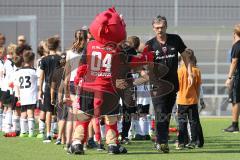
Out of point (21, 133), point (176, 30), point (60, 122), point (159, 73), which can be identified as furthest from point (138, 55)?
point (176, 30)

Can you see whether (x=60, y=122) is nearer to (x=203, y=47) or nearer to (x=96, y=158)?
(x=96, y=158)

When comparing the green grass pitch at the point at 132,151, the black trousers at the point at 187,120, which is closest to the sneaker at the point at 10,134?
the green grass pitch at the point at 132,151

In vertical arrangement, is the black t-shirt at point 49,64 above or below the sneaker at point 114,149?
above

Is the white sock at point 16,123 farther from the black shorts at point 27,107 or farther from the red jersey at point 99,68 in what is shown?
the red jersey at point 99,68

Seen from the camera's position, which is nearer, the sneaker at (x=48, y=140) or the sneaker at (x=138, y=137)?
the sneaker at (x=48, y=140)

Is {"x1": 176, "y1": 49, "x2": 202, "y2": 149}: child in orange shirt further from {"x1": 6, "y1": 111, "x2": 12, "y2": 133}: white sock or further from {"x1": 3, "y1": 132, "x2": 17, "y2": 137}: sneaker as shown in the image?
{"x1": 6, "y1": 111, "x2": 12, "y2": 133}: white sock

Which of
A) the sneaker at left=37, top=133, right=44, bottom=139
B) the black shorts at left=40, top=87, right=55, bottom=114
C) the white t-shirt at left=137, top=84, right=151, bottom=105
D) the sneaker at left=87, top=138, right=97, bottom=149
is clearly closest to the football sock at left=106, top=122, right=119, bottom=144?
the sneaker at left=87, top=138, right=97, bottom=149

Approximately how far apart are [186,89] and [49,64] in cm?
248

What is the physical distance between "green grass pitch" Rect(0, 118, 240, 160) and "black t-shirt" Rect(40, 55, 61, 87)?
1176mm

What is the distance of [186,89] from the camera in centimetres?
1542

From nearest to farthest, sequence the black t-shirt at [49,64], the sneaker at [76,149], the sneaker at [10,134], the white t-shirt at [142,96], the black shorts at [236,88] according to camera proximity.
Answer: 1. the sneaker at [76,149]
2. the black t-shirt at [49,64]
3. the white t-shirt at [142,96]
4. the sneaker at [10,134]
5. the black shorts at [236,88]

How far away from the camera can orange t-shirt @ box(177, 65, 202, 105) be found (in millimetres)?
15359

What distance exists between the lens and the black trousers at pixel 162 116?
14211 mm

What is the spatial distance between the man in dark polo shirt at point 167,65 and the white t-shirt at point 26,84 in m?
3.86
